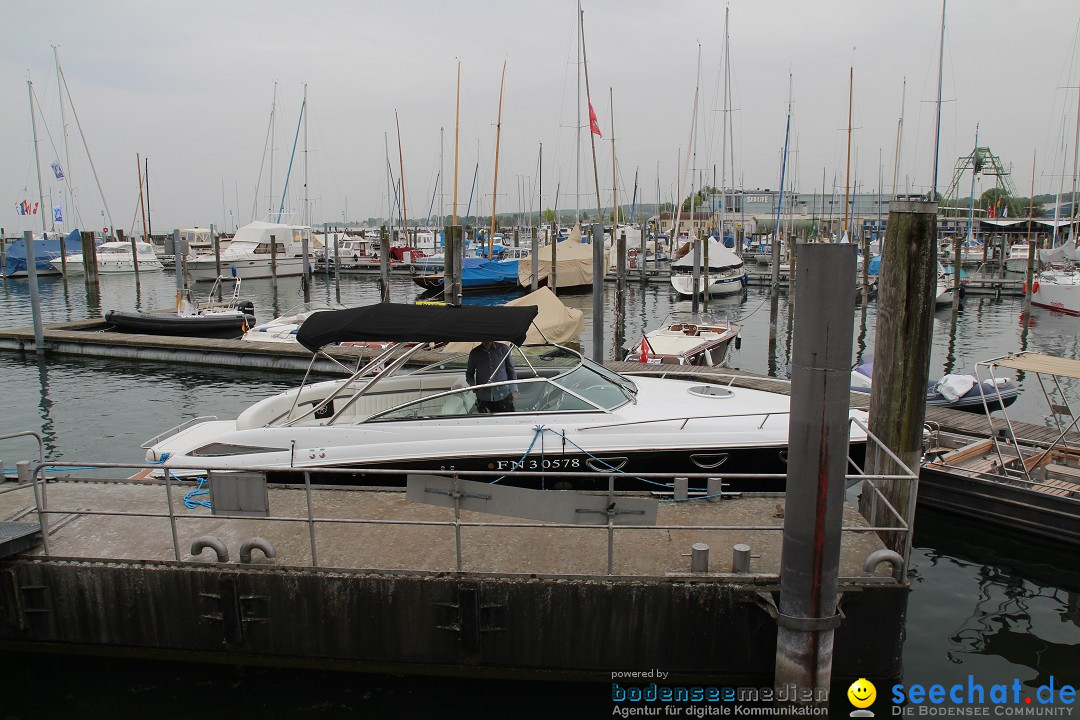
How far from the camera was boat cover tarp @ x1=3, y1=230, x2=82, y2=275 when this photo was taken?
185 feet

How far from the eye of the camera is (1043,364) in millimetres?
9500

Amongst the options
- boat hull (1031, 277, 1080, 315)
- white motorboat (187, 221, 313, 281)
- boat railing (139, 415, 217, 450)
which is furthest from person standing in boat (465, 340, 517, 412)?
white motorboat (187, 221, 313, 281)

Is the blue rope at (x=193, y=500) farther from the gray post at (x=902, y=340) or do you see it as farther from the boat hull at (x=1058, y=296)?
the boat hull at (x=1058, y=296)

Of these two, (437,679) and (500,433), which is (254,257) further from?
(437,679)

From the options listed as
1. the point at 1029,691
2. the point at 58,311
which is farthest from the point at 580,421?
the point at 58,311

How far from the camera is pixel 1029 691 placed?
23.3ft

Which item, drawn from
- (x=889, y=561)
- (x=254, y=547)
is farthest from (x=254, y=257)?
(x=889, y=561)

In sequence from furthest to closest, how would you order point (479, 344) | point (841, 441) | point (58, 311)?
1. point (58, 311)
2. point (479, 344)
3. point (841, 441)

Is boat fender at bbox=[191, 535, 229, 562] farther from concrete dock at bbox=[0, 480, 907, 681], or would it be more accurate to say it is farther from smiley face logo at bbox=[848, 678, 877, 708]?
smiley face logo at bbox=[848, 678, 877, 708]

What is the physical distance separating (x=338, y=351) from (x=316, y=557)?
1486 cm

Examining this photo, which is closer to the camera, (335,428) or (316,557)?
(316,557)

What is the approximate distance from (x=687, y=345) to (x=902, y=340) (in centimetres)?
1356

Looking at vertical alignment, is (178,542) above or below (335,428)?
A: below

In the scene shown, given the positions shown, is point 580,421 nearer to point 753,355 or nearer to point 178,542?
point 178,542
